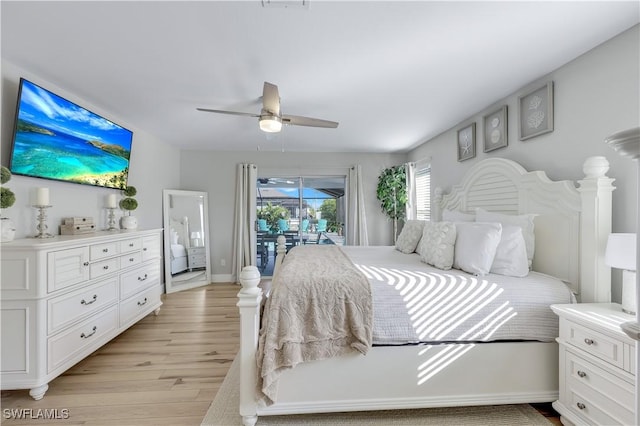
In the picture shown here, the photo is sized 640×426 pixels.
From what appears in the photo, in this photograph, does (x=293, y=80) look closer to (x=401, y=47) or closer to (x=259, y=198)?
(x=401, y=47)

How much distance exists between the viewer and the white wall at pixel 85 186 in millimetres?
2191

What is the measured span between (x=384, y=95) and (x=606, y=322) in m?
2.29

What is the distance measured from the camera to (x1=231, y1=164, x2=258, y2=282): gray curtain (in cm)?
520

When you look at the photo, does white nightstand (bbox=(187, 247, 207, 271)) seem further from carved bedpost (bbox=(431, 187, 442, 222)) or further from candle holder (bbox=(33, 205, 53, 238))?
carved bedpost (bbox=(431, 187, 442, 222))

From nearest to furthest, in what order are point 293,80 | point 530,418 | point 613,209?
point 530,418
point 613,209
point 293,80

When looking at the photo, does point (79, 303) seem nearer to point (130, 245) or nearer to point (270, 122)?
point (130, 245)

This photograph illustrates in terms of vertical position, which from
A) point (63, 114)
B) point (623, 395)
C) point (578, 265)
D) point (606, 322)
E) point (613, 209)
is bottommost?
point (623, 395)

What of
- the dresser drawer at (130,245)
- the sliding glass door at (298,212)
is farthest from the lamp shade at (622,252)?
the sliding glass door at (298,212)

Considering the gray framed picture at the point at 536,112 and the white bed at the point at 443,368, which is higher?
the gray framed picture at the point at 536,112

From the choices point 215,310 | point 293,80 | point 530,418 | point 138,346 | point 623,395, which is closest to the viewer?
point 623,395

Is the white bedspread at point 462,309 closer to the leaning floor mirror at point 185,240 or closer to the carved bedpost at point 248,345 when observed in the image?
the carved bedpost at point 248,345

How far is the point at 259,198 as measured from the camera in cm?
549

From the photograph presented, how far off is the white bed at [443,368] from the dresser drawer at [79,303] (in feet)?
4.81

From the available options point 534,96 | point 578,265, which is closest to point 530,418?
point 578,265
